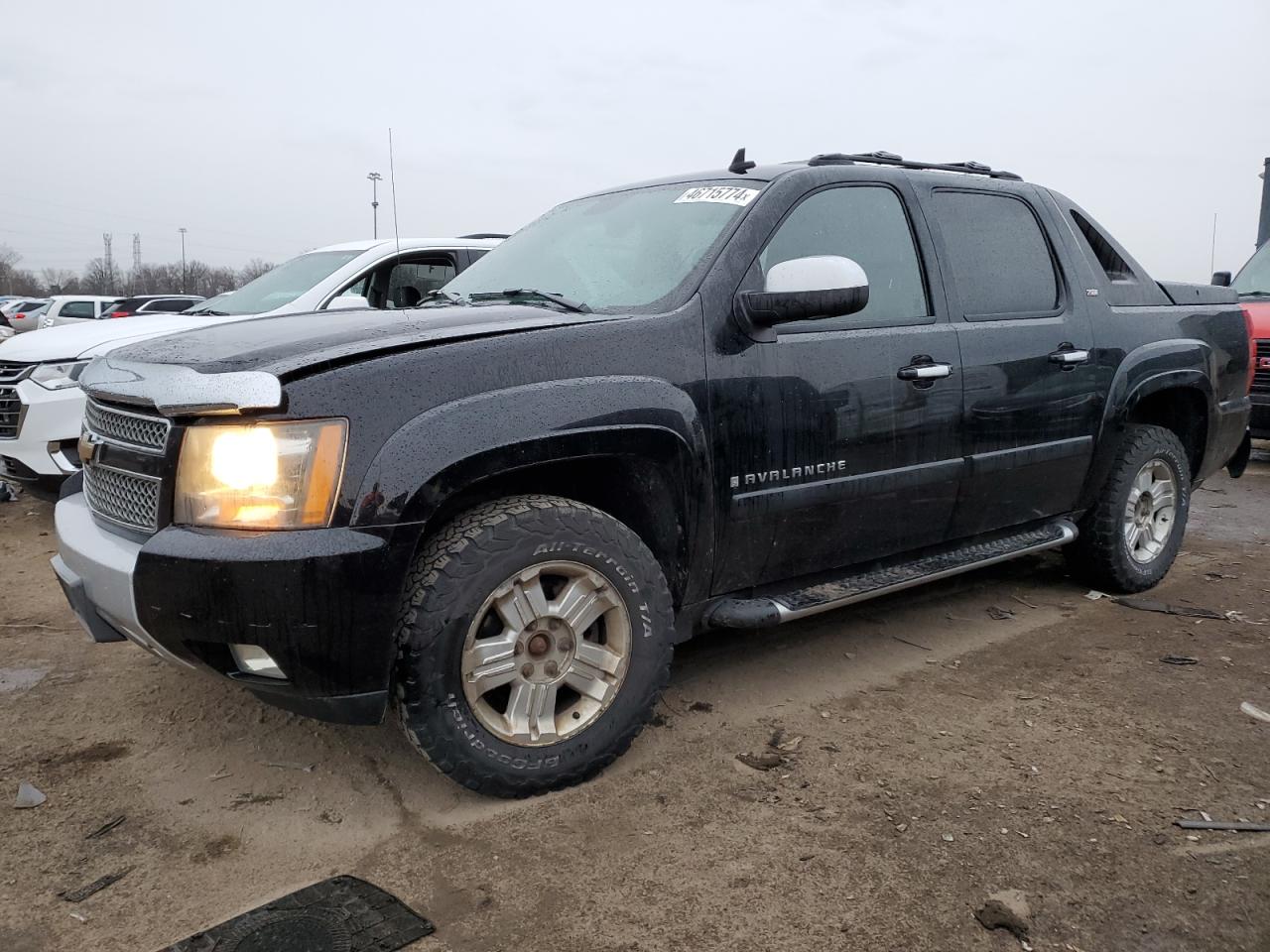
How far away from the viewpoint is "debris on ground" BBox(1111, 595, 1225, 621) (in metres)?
4.40

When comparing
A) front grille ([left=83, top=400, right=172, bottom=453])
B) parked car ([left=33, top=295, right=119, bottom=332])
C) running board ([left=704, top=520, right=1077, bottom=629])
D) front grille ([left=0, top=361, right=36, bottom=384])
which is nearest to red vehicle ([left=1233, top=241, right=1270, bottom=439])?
running board ([left=704, top=520, right=1077, bottom=629])

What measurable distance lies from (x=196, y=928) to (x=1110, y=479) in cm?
393

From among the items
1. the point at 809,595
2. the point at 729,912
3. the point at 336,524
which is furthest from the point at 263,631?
the point at 809,595

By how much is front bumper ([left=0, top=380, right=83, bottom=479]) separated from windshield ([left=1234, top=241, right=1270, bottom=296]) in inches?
365

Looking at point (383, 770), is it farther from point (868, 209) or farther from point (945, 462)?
point (868, 209)

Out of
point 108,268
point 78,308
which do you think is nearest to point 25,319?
point 78,308

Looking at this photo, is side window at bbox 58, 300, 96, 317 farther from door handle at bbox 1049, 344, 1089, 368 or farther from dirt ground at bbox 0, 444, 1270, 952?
door handle at bbox 1049, 344, 1089, 368

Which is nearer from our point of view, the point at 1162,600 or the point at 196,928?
the point at 196,928

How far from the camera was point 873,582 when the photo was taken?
346 centimetres

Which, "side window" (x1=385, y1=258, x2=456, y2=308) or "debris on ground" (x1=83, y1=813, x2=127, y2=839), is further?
"side window" (x1=385, y1=258, x2=456, y2=308)

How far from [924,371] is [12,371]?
5.27m

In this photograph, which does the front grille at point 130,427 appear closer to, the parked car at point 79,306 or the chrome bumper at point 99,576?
the chrome bumper at point 99,576

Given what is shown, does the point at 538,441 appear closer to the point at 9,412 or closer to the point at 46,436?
the point at 46,436

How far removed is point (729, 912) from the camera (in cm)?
220
